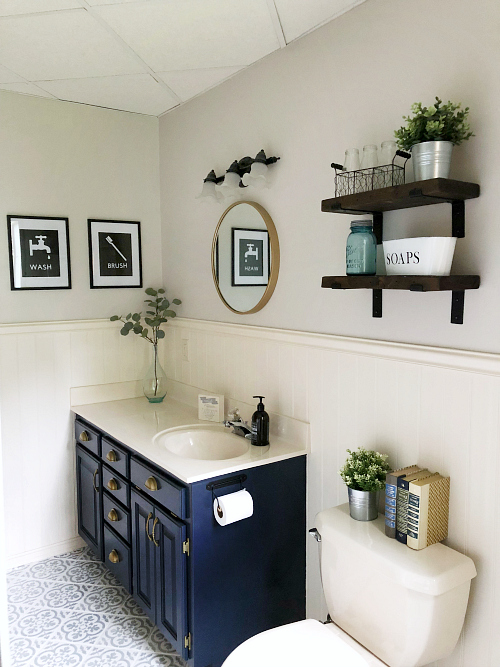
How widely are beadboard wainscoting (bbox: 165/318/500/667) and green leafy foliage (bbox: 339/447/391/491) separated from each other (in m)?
0.08

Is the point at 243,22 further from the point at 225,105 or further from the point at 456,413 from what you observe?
the point at 456,413

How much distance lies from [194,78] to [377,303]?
1.47m

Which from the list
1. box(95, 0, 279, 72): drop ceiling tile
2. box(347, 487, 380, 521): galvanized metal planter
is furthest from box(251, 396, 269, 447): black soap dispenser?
box(95, 0, 279, 72): drop ceiling tile

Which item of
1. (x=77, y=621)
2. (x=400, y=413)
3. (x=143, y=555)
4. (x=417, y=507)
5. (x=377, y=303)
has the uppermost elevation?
(x=377, y=303)

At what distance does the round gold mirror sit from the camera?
2.29 metres

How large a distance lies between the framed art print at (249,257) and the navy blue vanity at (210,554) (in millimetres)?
809

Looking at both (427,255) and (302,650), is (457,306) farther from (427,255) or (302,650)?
(302,650)

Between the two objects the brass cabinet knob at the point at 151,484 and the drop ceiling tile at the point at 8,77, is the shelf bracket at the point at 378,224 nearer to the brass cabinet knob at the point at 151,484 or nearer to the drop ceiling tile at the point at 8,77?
the brass cabinet knob at the point at 151,484

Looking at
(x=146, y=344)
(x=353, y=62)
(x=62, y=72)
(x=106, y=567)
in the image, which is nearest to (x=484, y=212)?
(x=353, y=62)

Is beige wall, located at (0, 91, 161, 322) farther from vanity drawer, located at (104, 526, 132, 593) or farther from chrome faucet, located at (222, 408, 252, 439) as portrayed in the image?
vanity drawer, located at (104, 526, 132, 593)

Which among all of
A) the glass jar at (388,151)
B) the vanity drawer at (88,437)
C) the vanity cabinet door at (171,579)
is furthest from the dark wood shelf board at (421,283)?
the vanity drawer at (88,437)

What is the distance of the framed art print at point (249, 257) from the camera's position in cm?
232

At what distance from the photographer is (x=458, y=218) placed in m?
1.53

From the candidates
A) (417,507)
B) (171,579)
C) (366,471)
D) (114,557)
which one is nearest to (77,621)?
(114,557)
